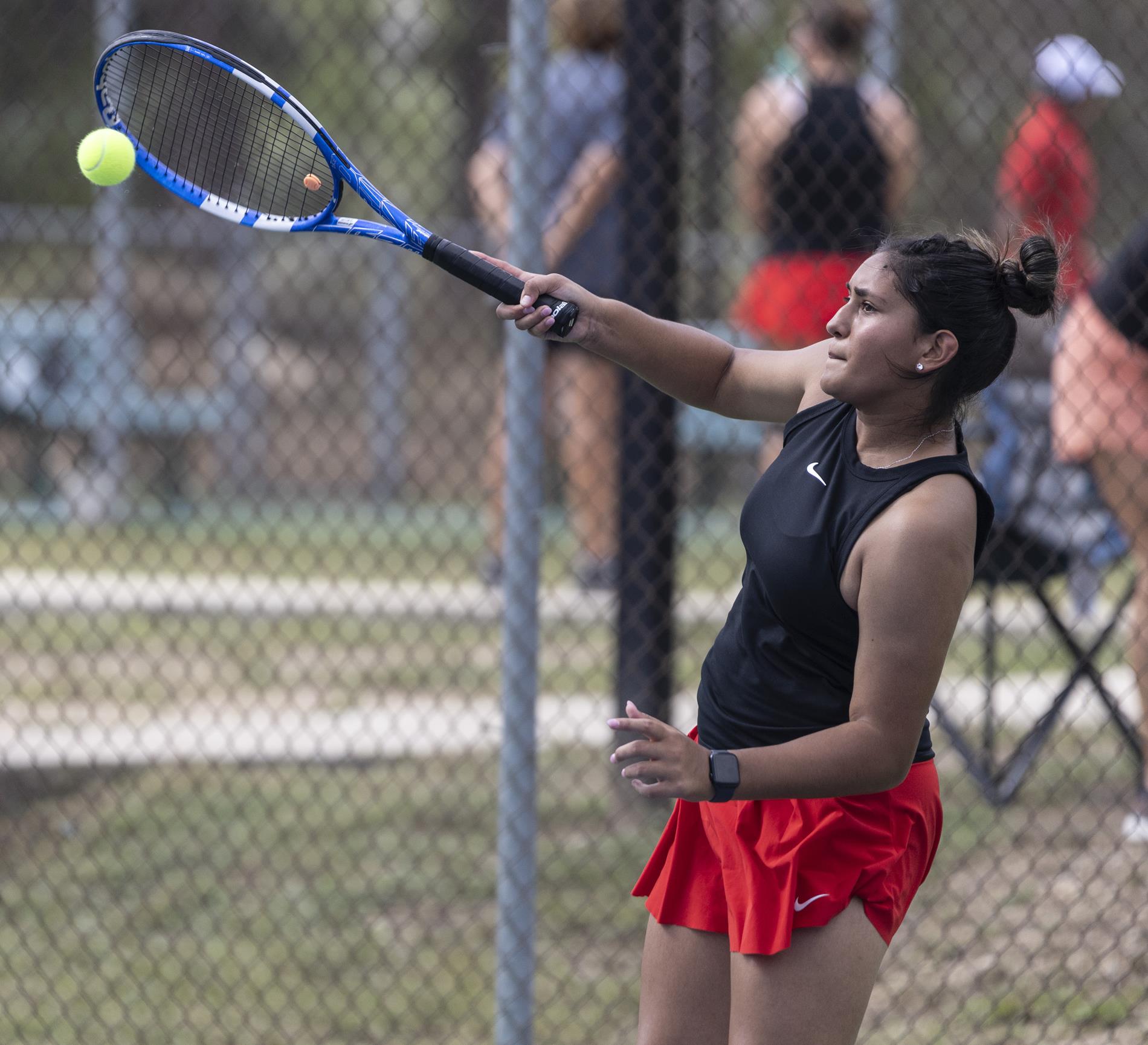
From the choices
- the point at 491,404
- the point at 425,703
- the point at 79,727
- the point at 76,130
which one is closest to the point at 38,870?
the point at 79,727

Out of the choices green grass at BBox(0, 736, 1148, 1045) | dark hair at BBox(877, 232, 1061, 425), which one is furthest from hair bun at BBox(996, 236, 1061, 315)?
green grass at BBox(0, 736, 1148, 1045)

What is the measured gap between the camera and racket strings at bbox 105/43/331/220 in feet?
7.79

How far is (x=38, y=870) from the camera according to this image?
12.0ft

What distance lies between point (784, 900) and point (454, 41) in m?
11.5

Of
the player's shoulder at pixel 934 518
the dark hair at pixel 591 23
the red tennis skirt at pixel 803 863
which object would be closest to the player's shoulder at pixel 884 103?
the dark hair at pixel 591 23

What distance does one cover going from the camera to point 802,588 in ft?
6.23

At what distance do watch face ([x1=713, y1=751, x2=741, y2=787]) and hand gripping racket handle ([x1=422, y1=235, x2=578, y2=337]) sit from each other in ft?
2.38

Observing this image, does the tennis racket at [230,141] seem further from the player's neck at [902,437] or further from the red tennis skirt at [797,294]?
the red tennis skirt at [797,294]

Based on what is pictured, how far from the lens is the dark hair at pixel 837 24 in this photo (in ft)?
14.4

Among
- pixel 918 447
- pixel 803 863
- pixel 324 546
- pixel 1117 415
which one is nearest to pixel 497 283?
pixel 918 447

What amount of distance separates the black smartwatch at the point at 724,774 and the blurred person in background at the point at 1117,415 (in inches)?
92.1

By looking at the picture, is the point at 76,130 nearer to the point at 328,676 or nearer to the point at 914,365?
the point at 328,676

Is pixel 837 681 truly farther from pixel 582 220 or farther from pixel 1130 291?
pixel 582 220

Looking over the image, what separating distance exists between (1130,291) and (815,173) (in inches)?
39.7
